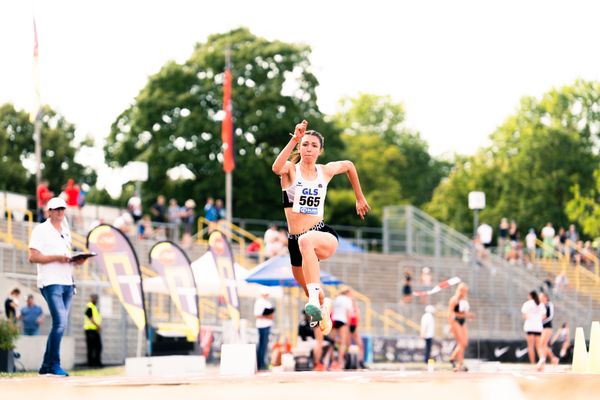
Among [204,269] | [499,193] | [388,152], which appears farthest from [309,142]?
[388,152]

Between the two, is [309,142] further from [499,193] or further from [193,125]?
[499,193]

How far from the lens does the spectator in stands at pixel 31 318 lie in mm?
28594

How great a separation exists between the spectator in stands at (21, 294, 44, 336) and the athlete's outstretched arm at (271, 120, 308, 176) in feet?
49.3

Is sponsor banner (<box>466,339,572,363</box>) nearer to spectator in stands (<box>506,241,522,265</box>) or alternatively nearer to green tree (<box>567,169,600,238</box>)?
spectator in stands (<box>506,241,522,265</box>)

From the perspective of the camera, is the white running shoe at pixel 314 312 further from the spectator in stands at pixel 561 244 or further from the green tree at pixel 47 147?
the green tree at pixel 47 147

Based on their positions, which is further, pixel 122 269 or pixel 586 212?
pixel 586 212

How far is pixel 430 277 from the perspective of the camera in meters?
44.5

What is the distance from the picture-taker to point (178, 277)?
27.1 metres

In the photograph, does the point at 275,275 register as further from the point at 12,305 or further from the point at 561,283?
the point at 561,283

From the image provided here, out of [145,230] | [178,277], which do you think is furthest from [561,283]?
[178,277]

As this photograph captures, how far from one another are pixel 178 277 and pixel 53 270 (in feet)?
35.1

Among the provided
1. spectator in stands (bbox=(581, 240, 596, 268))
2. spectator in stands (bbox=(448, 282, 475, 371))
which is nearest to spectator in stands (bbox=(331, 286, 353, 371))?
spectator in stands (bbox=(448, 282, 475, 371))

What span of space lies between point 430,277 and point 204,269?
1461 centimetres

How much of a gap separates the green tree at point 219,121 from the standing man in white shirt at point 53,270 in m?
48.8
